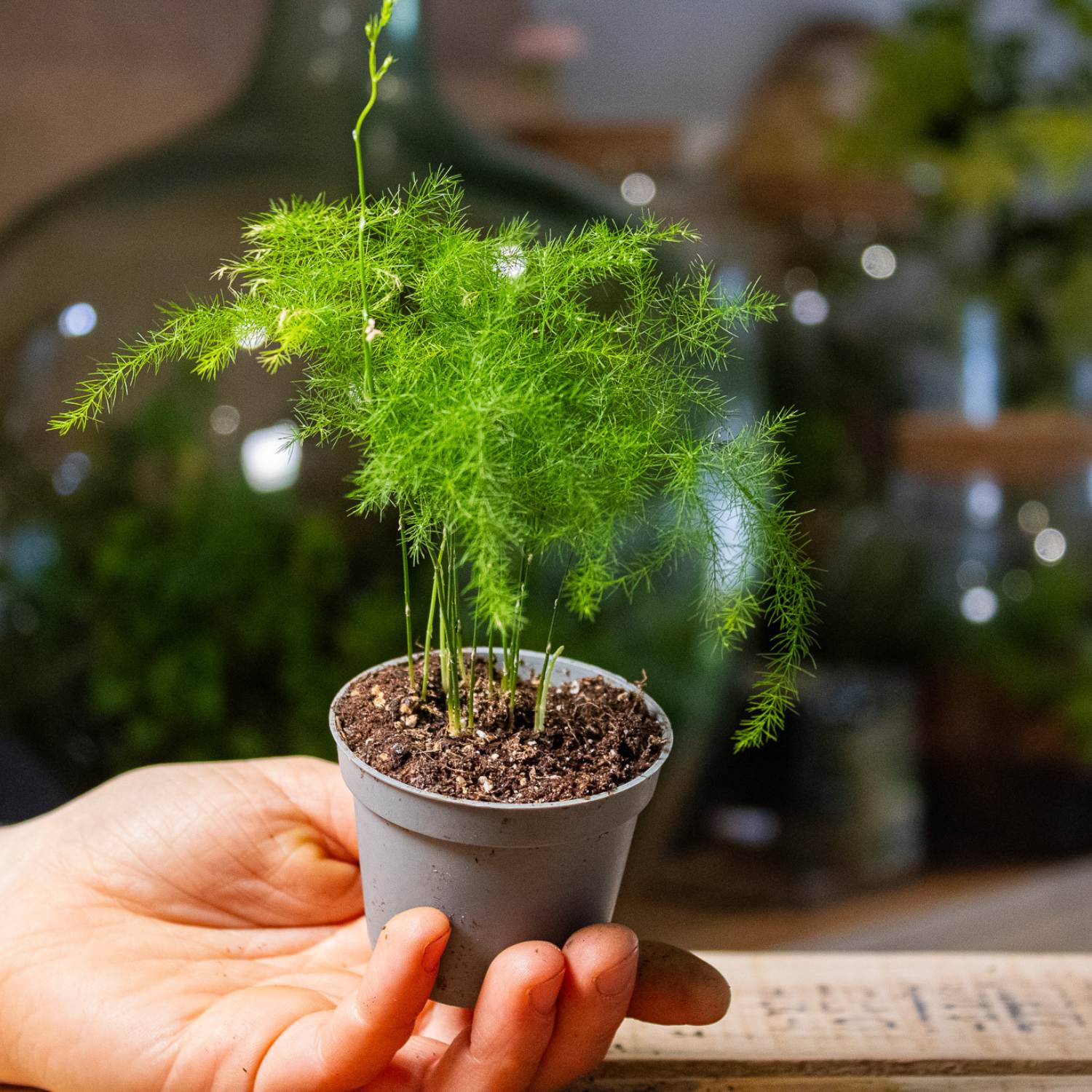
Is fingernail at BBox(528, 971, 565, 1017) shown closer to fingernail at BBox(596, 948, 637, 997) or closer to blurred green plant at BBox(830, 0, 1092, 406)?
fingernail at BBox(596, 948, 637, 997)

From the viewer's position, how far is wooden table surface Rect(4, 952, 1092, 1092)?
474 mm

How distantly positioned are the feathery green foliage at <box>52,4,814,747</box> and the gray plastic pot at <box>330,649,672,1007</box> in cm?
5

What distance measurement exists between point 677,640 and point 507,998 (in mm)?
496

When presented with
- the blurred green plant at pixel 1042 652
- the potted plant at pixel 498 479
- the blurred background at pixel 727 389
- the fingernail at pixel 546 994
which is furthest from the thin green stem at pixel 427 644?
the blurred green plant at pixel 1042 652

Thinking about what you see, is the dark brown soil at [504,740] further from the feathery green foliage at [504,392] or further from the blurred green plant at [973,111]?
the blurred green plant at [973,111]

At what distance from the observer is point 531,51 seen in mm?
1147

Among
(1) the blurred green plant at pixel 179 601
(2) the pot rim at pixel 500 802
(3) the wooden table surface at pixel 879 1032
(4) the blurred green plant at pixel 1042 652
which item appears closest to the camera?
(2) the pot rim at pixel 500 802

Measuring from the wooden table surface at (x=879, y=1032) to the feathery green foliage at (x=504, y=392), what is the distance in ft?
0.61

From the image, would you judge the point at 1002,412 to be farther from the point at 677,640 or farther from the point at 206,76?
the point at 206,76

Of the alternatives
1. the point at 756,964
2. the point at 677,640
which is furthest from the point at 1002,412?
the point at 756,964

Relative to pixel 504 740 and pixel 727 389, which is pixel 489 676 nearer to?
pixel 504 740

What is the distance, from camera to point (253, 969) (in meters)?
0.46

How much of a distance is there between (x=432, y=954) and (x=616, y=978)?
0.21 ft

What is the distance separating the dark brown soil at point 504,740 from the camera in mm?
370
